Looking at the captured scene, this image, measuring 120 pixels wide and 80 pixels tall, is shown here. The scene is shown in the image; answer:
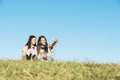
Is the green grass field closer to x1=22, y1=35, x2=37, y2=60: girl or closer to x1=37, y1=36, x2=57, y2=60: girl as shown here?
x1=22, y1=35, x2=37, y2=60: girl

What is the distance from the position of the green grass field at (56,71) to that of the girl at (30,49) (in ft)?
18.6

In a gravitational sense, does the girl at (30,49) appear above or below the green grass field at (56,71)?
above

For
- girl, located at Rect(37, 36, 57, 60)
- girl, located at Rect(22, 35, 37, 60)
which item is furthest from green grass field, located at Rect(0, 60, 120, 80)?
girl, located at Rect(37, 36, 57, 60)

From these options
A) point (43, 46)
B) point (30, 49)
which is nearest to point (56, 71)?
point (30, 49)

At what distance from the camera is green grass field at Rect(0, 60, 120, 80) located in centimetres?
1061

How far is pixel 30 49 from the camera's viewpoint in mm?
18312

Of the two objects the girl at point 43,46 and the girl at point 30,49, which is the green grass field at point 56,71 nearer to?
the girl at point 30,49

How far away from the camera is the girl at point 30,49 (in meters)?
18.2

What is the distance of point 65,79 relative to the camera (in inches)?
416

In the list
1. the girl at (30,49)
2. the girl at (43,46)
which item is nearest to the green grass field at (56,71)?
the girl at (30,49)

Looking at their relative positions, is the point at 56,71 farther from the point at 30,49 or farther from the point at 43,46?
the point at 43,46

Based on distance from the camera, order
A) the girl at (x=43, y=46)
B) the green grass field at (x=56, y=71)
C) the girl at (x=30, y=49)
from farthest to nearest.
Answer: the girl at (x=43, y=46)
the girl at (x=30, y=49)
the green grass field at (x=56, y=71)

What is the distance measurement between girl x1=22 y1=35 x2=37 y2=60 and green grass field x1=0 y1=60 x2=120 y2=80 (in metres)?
5.68

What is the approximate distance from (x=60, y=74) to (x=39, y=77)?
2.19ft
